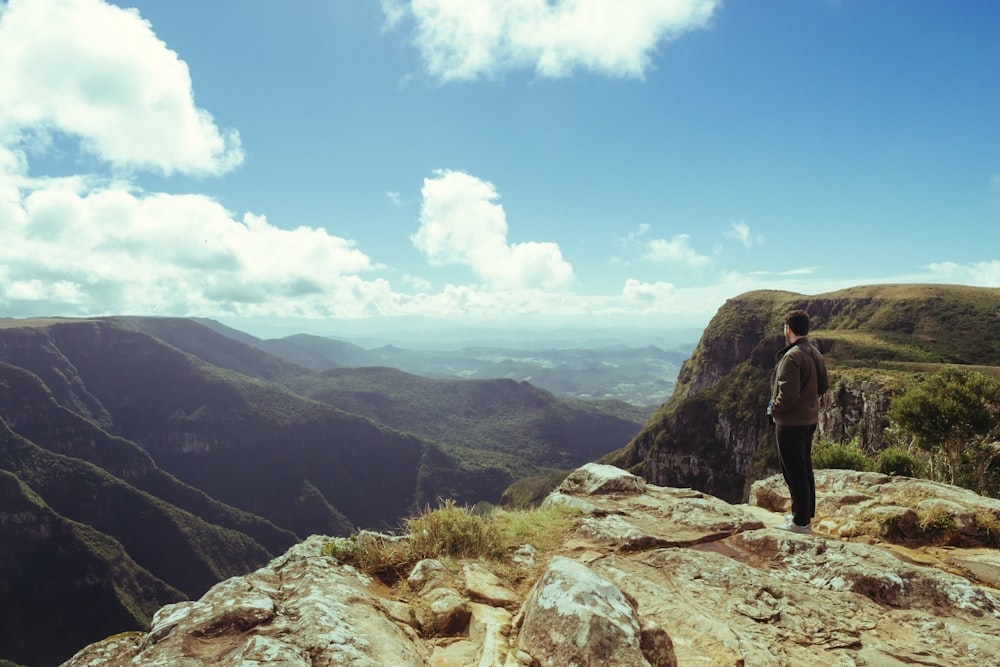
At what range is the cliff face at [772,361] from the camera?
309ft

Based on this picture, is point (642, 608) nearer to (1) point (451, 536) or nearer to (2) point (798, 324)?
(1) point (451, 536)

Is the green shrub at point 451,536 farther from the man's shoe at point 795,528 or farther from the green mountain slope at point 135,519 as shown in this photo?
the green mountain slope at point 135,519

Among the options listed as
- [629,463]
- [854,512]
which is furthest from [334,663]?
[629,463]

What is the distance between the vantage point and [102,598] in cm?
13662

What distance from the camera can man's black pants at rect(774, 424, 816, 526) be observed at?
759cm

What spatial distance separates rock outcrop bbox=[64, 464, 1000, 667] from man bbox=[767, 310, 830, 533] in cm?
74

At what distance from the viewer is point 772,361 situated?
435ft

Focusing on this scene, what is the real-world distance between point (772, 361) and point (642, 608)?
495 ft

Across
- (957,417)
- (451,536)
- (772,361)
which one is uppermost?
(957,417)

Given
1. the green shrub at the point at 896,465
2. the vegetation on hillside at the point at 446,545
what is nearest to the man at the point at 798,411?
the vegetation on hillside at the point at 446,545

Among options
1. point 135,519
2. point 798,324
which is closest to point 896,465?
point 798,324

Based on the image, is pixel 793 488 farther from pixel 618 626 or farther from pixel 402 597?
pixel 402 597

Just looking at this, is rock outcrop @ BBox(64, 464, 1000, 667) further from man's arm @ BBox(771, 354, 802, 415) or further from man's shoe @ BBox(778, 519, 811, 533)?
man's arm @ BBox(771, 354, 802, 415)

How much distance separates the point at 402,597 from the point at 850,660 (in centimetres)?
445
